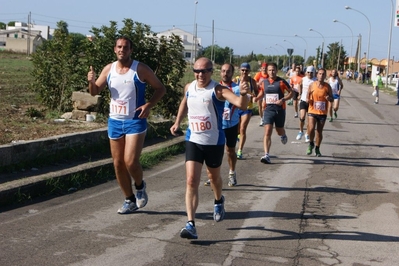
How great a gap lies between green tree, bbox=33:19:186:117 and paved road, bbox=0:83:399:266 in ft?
15.0

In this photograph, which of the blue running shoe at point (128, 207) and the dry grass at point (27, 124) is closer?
the blue running shoe at point (128, 207)

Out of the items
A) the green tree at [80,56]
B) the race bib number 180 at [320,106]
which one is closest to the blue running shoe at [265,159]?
the race bib number 180 at [320,106]

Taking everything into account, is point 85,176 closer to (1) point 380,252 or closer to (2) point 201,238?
(2) point 201,238

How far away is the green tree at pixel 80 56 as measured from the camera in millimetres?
14852

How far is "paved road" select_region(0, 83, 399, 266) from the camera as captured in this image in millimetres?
5996

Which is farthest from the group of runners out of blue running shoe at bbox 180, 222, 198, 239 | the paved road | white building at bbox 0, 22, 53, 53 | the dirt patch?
white building at bbox 0, 22, 53, 53

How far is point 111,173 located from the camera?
1012 cm

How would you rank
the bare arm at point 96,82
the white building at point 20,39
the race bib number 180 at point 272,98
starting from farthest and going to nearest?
the white building at point 20,39 → the race bib number 180 at point 272,98 → the bare arm at point 96,82

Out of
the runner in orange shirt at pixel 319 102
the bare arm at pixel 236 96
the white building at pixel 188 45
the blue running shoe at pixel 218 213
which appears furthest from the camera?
the white building at pixel 188 45

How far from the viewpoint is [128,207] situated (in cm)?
763

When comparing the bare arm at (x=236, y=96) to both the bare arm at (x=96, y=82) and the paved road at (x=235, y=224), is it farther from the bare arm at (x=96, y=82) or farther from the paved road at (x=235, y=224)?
the bare arm at (x=96, y=82)

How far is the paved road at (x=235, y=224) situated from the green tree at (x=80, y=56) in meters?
4.56

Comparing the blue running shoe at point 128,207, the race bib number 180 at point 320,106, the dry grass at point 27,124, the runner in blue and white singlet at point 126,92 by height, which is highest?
the runner in blue and white singlet at point 126,92

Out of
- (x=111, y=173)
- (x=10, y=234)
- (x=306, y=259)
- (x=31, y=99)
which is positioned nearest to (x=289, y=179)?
(x=111, y=173)
